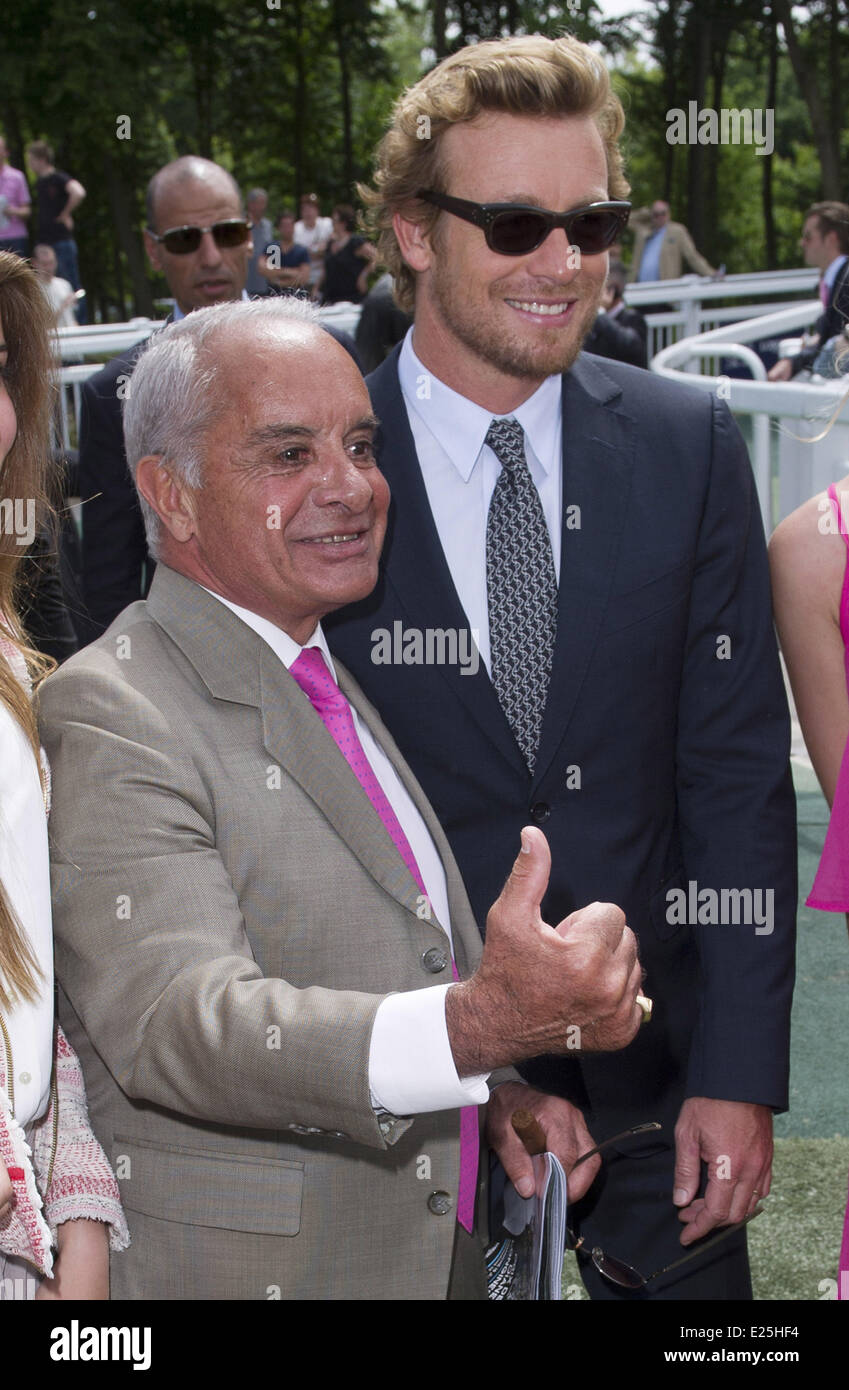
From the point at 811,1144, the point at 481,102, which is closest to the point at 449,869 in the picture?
the point at 481,102

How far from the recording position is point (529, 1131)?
Result: 2.38 m

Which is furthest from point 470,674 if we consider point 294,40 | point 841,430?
point 294,40

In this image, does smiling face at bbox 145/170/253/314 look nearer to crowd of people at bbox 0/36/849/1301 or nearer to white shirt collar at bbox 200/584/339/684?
crowd of people at bbox 0/36/849/1301

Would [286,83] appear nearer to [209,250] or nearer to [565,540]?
[209,250]

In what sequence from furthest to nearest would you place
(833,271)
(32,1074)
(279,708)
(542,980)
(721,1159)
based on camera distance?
1. (833,271)
2. (721,1159)
3. (279,708)
4. (32,1074)
5. (542,980)

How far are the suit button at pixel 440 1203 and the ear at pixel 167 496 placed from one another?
41.0 inches

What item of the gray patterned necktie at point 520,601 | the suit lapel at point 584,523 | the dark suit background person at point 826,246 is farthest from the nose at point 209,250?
the dark suit background person at point 826,246

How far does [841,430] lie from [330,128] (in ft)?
130

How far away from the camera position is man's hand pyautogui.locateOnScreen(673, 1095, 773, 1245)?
2.67m

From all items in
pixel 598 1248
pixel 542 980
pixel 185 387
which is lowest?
pixel 598 1248

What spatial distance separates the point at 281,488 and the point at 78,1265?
113cm

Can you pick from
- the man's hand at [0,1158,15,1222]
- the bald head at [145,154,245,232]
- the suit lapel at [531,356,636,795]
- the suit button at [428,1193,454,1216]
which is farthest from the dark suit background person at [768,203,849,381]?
the man's hand at [0,1158,15,1222]

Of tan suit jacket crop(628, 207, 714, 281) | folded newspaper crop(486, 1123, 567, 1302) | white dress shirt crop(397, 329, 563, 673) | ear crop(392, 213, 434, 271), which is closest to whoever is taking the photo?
folded newspaper crop(486, 1123, 567, 1302)

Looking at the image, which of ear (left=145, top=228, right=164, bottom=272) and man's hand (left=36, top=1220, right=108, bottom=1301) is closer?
man's hand (left=36, top=1220, right=108, bottom=1301)
